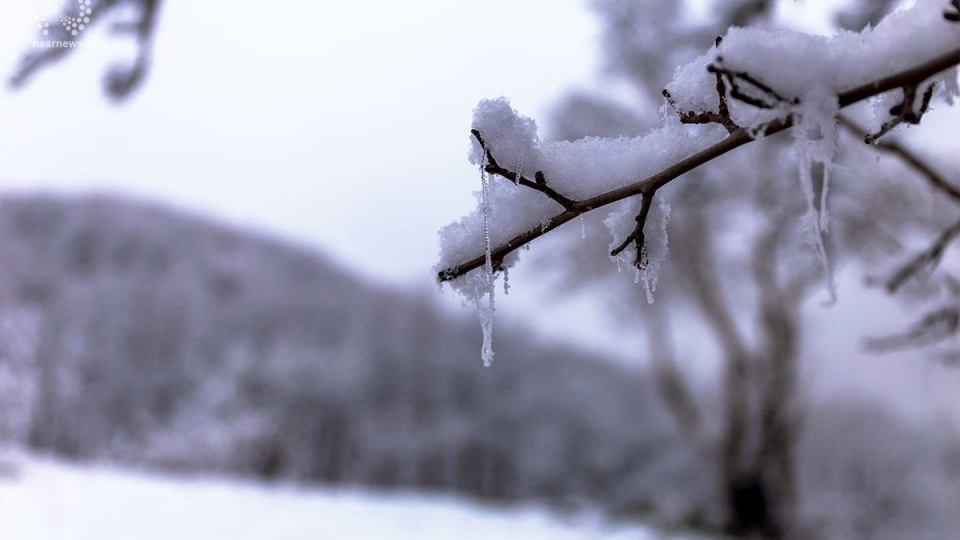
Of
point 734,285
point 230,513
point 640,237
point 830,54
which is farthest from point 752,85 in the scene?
point 734,285

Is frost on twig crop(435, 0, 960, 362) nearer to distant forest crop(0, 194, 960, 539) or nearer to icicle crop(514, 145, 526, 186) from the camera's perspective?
icicle crop(514, 145, 526, 186)

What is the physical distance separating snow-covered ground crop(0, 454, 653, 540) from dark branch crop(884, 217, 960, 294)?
3415mm

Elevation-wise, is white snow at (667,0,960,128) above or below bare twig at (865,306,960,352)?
above

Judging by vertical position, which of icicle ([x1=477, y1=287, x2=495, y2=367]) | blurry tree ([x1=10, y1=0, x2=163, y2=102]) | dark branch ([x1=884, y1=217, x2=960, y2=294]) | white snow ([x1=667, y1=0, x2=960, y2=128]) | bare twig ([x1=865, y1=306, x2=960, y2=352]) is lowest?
icicle ([x1=477, y1=287, x2=495, y2=367])

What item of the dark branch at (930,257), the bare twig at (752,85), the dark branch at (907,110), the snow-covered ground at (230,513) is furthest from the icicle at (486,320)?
the snow-covered ground at (230,513)

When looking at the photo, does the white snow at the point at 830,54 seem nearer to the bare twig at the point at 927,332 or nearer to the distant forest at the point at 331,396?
the bare twig at the point at 927,332

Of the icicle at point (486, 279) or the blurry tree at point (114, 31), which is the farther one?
the blurry tree at point (114, 31)

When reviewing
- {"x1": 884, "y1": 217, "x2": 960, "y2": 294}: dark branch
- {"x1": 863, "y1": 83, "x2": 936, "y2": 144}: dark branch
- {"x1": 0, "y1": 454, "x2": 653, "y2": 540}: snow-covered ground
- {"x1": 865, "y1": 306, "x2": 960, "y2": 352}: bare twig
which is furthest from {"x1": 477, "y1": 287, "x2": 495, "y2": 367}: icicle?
{"x1": 0, "y1": 454, "x2": 653, "y2": 540}: snow-covered ground

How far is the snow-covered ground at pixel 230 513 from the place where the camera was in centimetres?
479

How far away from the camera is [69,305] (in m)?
15.2

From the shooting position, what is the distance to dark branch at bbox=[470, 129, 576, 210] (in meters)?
0.71

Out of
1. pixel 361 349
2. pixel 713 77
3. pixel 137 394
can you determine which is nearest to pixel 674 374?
pixel 713 77

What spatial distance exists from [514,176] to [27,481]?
19.4ft

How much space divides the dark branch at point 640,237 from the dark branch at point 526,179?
0.08m
